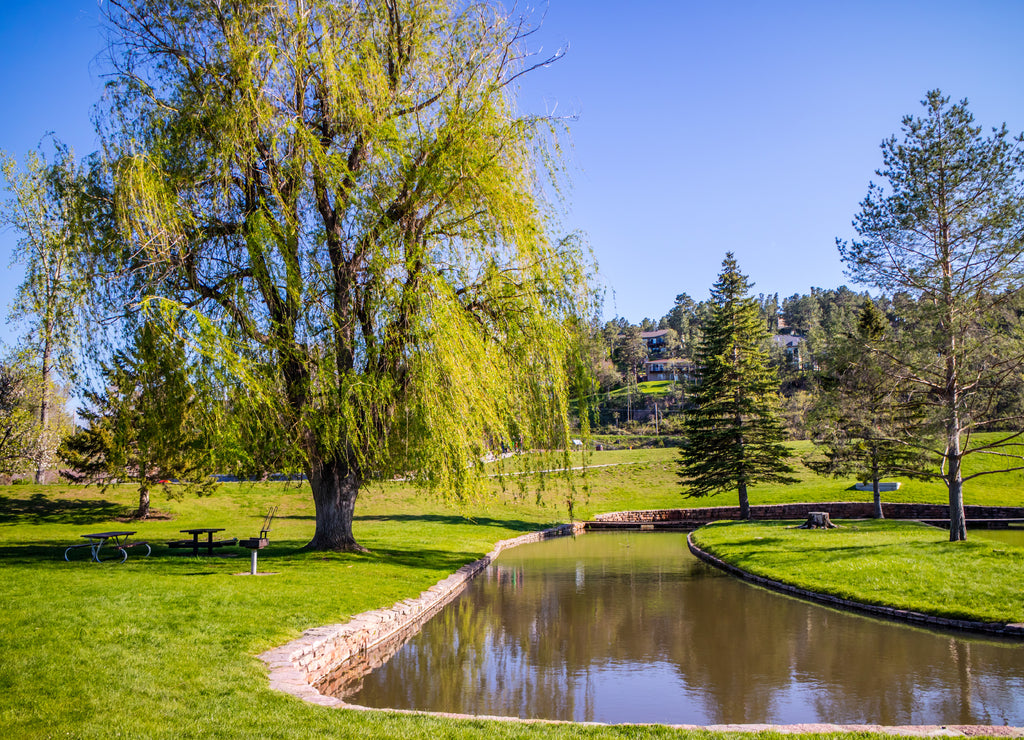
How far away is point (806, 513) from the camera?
3409 centimetres

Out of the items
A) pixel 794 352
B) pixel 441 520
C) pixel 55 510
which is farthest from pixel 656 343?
pixel 55 510

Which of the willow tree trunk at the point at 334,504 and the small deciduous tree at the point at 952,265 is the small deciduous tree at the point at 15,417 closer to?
the willow tree trunk at the point at 334,504

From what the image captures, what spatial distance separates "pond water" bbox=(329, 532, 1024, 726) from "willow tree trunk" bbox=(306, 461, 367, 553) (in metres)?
3.34

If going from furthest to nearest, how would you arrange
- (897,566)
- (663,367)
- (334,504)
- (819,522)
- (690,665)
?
(663,367)
(819,522)
(334,504)
(897,566)
(690,665)

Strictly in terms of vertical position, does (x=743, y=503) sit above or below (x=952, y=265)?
below

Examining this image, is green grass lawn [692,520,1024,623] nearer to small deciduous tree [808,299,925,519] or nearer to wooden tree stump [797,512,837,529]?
wooden tree stump [797,512,837,529]

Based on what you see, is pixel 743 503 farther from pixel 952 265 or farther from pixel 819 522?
pixel 952 265

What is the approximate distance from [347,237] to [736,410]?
947 inches

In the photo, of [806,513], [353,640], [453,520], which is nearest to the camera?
[353,640]

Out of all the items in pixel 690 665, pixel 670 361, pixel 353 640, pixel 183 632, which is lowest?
pixel 690 665

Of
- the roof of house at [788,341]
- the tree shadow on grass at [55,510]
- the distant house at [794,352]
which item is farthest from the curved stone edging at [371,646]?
the roof of house at [788,341]

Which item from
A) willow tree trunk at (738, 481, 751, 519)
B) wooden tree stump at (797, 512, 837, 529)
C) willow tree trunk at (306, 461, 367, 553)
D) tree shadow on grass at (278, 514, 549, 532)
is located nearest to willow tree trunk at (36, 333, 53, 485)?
tree shadow on grass at (278, 514, 549, 532)

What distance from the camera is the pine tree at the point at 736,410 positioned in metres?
31.9

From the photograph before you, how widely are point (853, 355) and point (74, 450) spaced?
27970 millimetres
